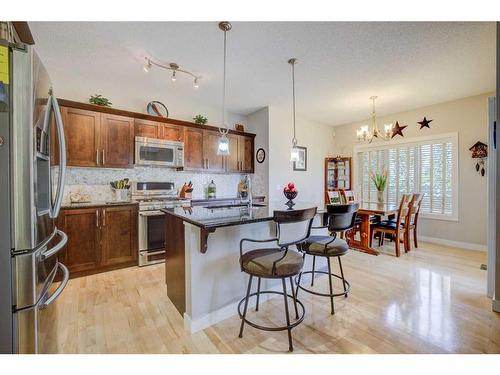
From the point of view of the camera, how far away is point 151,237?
10.7 ft

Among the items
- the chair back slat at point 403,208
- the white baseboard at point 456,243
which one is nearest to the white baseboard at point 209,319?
the chair back slat at point 403,208

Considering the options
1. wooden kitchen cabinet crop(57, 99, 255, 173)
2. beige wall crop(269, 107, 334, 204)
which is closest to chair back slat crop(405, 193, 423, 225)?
beige wall crop(269, 107, 334, 204)

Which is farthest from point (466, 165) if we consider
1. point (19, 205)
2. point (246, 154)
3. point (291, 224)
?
point (19, 205)

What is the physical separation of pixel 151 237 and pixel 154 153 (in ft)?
4.15

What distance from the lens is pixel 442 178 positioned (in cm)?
434

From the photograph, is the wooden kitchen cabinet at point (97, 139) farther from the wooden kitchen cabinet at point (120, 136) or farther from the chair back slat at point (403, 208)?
the chair back slat at point (403, 208)

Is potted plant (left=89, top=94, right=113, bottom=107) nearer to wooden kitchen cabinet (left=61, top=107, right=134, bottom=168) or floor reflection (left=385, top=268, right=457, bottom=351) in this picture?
wooden kitchen cabinet (left=61, top=107, right=134, bottom=168)

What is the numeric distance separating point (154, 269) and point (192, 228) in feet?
5.93

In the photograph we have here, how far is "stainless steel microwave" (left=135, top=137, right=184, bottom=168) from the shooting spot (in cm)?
342

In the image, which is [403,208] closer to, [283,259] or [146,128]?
[283,259]

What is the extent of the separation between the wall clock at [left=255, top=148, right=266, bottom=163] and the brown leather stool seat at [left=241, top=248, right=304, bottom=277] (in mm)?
3052

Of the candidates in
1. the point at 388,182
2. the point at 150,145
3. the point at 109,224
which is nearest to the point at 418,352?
the point at 109,224

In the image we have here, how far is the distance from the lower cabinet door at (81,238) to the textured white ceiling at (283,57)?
183 centimetres
